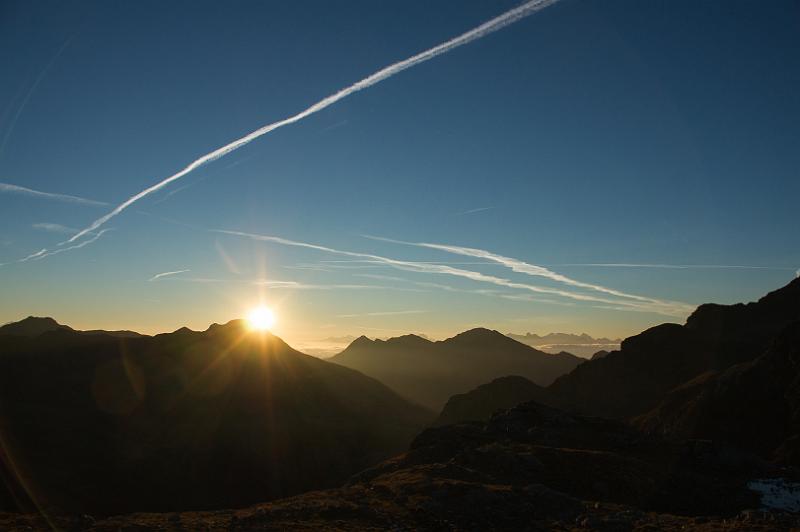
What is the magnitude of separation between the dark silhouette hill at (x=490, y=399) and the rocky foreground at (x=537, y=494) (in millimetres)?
79134

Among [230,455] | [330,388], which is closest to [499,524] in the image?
[230,455]

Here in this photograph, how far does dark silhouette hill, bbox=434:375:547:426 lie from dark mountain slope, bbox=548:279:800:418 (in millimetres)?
10869

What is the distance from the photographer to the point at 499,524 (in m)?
27.6

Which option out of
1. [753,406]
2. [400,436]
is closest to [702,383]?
[753,406]

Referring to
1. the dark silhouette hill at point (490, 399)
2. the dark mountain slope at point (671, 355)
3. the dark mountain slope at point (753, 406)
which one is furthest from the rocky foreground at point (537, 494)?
the dark mountain slope at point (671, 355)

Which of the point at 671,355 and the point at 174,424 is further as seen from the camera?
the point at 671,355

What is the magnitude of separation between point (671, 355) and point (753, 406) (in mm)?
64804

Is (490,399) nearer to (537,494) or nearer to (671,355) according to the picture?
(671,355)

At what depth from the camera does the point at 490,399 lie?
13825 centimetres

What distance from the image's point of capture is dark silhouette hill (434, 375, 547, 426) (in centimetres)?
13438

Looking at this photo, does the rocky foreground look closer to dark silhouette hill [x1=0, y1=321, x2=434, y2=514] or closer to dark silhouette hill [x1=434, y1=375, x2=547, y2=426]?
dark silhouette hill [x1=0, y1=321, x2=434, y2=514]

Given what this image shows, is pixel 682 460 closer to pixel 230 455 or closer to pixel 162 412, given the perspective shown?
pixel 230 455

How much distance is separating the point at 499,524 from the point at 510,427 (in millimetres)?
32740

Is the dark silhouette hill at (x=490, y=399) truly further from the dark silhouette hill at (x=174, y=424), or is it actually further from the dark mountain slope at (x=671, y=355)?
the dark silhouette hill at (x=174, y=424)
